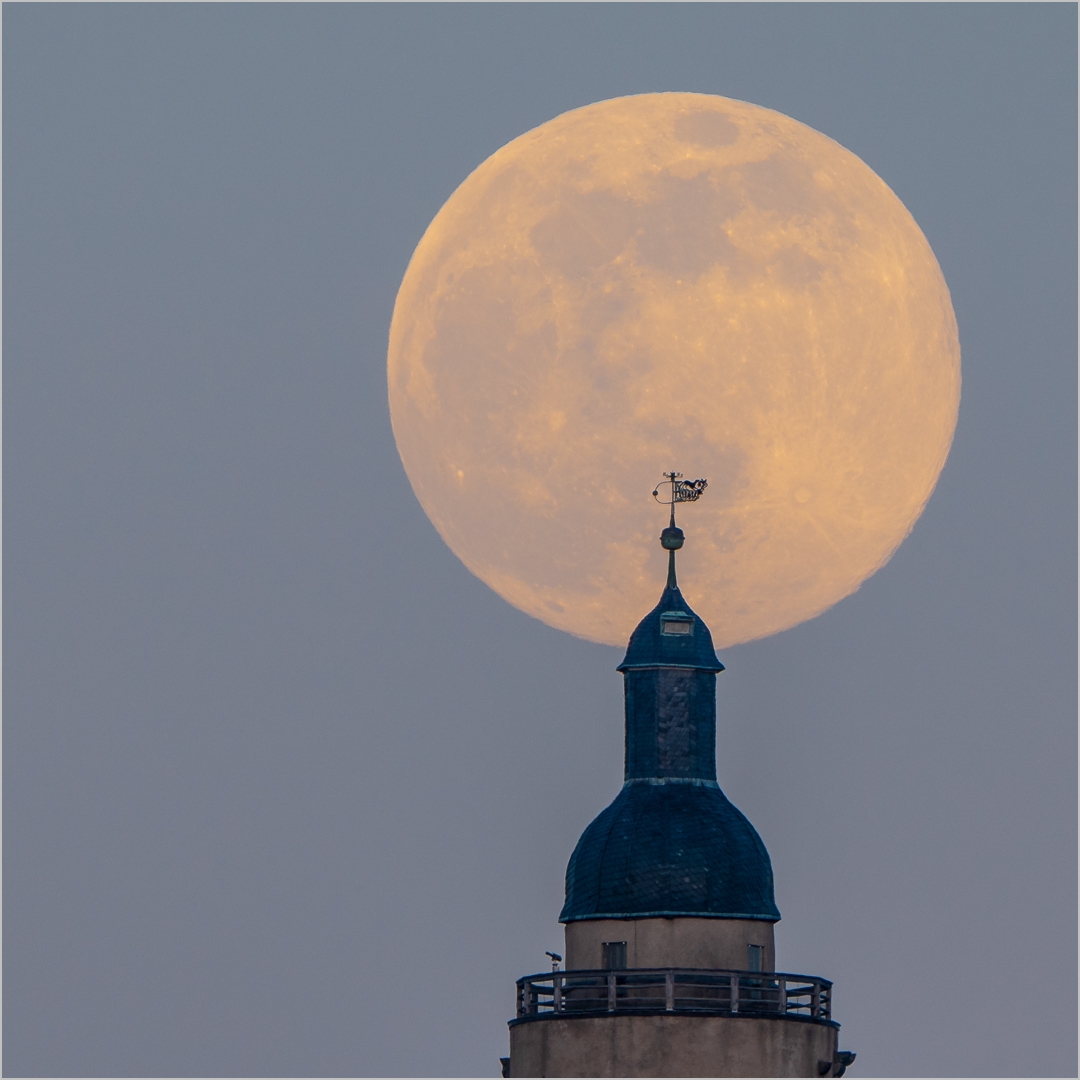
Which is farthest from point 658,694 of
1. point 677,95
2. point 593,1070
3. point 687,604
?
point 677,95

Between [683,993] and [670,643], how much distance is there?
8.53m

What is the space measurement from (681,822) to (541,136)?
54.4ft

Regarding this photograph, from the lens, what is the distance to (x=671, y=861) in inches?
3145

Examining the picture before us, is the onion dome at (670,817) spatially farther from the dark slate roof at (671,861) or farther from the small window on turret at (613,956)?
the small window on turret at (613,956)

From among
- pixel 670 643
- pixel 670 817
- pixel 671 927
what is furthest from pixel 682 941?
pixel 670 643

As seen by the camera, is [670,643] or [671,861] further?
[670,643]

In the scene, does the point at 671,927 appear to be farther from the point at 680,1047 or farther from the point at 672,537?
the point at 672,537

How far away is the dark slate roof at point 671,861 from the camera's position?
79688mm

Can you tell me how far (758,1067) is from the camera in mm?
78188

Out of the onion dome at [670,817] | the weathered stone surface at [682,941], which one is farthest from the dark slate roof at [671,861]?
the weathered stone surface at [682,941]

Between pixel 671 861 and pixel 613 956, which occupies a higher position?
pixel 671 861

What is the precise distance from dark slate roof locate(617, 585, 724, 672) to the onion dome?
0.02 metres

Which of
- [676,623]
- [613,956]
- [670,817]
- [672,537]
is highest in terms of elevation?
[672,537]

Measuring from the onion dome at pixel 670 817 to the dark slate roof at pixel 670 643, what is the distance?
0.02 m
